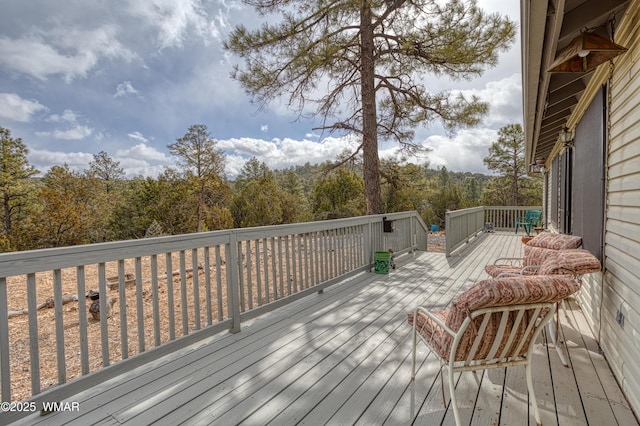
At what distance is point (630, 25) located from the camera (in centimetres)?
215

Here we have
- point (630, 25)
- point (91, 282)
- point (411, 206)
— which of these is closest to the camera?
point (630, 25)

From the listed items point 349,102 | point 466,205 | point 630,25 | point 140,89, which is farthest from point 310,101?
point 140,89

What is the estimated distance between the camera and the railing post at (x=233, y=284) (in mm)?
2953

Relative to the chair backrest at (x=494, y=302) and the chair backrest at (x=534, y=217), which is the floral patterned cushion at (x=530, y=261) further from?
the chair backrest at (x=534, y=217)

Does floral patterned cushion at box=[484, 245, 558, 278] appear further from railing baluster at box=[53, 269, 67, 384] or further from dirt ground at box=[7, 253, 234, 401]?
railing baluster at box=[53, 269, 67, 384]

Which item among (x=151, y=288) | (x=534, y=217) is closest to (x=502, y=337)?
(x=151, y=288)

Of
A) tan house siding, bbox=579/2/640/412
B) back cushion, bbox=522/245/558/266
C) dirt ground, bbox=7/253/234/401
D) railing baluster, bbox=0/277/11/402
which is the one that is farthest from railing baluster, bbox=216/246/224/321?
back cushion, bbox=522/245/558/266

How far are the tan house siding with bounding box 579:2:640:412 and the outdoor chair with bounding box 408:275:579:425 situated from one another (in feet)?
2.14

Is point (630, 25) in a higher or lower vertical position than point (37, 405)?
higher

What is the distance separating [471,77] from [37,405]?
8.49m

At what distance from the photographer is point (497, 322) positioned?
1.70m

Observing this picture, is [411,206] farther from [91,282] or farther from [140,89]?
[140,89]

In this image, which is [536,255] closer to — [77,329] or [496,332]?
[496,332]

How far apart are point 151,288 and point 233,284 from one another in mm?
1486
